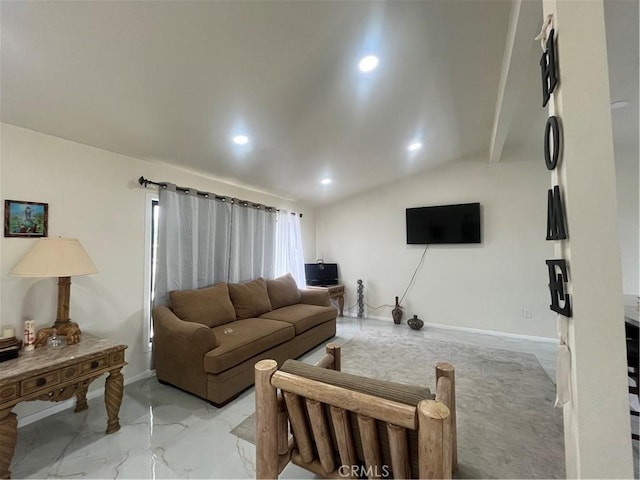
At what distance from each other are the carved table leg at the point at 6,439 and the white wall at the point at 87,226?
28.7 inches

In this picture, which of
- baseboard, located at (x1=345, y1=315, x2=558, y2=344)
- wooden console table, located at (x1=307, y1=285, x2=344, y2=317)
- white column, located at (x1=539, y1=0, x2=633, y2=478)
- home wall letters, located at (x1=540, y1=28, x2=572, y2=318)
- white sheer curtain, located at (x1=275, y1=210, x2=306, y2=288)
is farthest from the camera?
wooden console table, located at (x1=307, y1=285, x2=344, y2=317)

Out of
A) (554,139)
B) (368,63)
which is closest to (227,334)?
(368,63)

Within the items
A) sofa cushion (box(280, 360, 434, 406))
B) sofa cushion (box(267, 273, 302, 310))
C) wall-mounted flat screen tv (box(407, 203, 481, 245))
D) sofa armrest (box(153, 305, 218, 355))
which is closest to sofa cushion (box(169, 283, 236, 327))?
sofa armrest (box(153, 305, 218, 355))

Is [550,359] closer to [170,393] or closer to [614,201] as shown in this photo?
[614,201]

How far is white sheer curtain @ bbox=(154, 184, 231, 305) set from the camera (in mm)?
2930

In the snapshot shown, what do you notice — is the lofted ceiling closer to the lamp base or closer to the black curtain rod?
the black curtain rod

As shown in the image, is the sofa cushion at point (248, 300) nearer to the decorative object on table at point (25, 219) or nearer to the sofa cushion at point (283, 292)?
the sofa cushion at point (283, 292)

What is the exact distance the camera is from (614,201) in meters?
0.84

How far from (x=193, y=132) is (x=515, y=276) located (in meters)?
4.60

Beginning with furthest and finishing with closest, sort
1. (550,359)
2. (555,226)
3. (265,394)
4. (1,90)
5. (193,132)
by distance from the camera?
(550,359), (193,132), (1,90), (265,394), (555,226)

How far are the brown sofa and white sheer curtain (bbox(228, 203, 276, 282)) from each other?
269mm

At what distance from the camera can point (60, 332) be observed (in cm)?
205

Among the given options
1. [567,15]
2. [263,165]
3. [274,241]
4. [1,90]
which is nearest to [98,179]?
[1,90]

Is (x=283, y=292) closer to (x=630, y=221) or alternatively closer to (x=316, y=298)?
(x=316, y=298)
